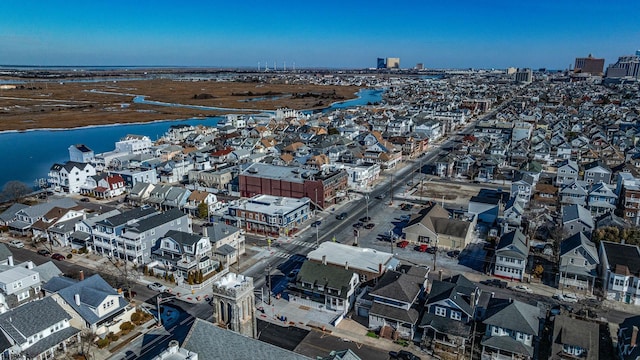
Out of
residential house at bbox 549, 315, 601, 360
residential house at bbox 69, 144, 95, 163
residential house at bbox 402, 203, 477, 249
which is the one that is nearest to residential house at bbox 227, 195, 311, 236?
residential house at bbox 402, 203, 477, 249


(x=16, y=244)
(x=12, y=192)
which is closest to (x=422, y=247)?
(x=16, y=244)

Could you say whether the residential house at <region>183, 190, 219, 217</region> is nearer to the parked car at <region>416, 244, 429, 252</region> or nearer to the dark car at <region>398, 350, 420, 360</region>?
the parked car at <region>416, 244, 429, 252</region>

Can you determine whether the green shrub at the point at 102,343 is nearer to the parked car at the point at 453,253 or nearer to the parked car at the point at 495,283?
the parked car at the point at 495,283

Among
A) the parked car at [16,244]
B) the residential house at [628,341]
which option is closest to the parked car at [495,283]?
the residential house at [628,341]

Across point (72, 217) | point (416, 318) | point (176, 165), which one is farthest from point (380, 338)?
point (176, 165)

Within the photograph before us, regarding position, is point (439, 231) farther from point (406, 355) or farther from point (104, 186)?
point (104, 186)

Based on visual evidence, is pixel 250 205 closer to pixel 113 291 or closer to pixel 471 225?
pixel 113 291
